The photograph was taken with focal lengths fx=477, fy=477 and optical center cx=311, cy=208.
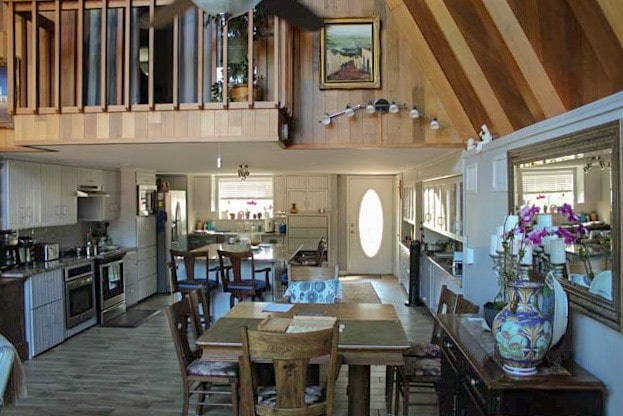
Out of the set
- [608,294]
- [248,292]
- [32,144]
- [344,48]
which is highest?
[344,48]

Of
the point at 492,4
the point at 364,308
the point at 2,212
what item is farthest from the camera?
the point at 2,212

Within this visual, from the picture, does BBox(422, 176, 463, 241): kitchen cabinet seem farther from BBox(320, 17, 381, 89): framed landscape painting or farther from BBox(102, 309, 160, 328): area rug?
BBox(102, 309, 160, 328): area rug

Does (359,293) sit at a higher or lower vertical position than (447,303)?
lower

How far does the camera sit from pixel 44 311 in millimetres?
5273

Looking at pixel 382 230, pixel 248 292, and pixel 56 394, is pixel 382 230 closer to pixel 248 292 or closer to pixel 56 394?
pixel 248 292

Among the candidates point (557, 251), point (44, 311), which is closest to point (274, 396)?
point (557, 251)

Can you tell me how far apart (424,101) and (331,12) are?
1252mm

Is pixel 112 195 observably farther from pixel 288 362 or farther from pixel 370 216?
pixel 288 362

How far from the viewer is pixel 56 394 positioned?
4.11 meters

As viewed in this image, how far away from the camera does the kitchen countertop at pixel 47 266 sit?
5.02 metres

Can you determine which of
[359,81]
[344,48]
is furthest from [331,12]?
[359,81]

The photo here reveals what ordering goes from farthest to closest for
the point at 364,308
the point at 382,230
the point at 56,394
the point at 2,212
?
the point at 382,230 → the point at 2,212 → the point at 56,394 → the point at 364,308

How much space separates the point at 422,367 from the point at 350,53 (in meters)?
2.87

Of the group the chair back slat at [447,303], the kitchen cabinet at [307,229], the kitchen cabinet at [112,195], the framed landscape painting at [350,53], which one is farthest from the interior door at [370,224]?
the chair back slat at [447,303]
